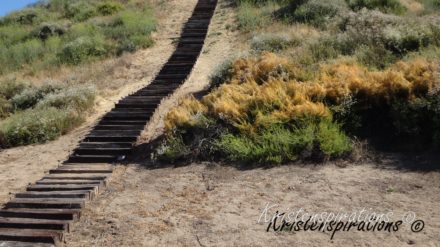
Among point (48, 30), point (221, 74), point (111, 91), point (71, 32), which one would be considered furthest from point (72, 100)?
point (48, 30)

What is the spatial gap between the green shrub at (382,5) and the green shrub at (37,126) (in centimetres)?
1034

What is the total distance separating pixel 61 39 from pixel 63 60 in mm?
3167

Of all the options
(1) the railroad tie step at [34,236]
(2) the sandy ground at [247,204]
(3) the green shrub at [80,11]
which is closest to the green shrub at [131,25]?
(3) the green shrub at [80,11]

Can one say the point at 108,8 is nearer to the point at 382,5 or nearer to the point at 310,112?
the point at 382,5

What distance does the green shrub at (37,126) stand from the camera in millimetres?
10891

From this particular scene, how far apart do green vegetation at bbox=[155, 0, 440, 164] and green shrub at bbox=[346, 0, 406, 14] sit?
14.3 ft

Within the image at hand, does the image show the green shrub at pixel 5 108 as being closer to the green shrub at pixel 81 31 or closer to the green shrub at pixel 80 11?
the green shrub at pixel 81 31

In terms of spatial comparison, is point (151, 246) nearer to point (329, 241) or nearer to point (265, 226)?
point (265, 226)

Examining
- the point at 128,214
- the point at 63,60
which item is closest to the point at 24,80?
the point at 63,60

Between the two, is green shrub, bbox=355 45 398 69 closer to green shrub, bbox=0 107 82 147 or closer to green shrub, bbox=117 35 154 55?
green shrub, bbox=0 107 82 147

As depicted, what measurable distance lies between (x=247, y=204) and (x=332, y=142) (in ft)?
5.92

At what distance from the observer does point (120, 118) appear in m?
10.8

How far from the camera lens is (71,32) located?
21.0m

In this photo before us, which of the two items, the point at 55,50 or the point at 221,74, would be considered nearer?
the point at 221,74
